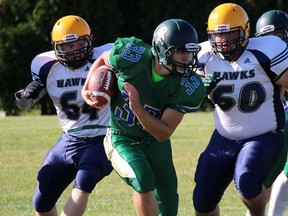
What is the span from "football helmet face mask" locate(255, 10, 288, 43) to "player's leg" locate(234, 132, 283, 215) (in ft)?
4.80

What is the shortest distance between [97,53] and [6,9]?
17206 mm

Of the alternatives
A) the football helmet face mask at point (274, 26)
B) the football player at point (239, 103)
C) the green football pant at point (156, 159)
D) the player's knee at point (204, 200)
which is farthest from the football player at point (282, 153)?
the green football pant at point (156, 159)

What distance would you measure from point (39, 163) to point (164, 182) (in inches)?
216

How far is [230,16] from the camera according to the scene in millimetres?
6312

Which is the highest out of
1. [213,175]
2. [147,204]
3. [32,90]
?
[147,204]

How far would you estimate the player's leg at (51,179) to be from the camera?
6.27m

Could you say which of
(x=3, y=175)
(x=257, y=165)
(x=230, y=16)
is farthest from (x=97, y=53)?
(x=3, y=175)

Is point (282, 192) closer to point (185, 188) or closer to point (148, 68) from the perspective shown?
point (148, 68)

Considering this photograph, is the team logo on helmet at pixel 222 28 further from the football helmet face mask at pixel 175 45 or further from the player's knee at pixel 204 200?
the player's knee at pixel 204 200

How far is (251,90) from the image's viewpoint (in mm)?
6191

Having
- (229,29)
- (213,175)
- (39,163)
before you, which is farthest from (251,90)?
(39,163)

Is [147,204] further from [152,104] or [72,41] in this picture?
[72,41]

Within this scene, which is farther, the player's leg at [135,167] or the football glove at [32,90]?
the football glove at [32,90]

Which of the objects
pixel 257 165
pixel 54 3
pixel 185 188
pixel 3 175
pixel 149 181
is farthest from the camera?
pixel 54 3
